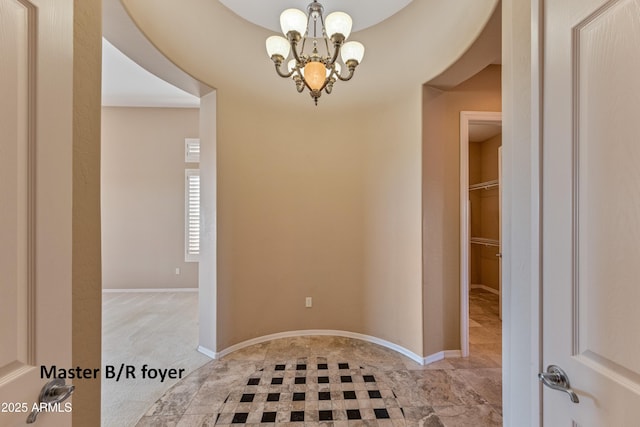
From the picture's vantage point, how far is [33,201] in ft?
2.30

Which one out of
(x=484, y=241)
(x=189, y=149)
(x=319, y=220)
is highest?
(x=189, y=149)

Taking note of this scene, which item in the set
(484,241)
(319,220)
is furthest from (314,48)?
(484,241)

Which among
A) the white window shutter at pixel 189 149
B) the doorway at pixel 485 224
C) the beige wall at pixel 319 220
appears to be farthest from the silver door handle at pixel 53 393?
the white window shutter at pixel 189 149

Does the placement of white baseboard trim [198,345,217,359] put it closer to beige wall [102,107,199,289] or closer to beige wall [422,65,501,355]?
beige wall [422,65,501,355]

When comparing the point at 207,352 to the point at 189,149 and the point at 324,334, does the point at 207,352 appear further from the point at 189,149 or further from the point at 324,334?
the point at 189,149

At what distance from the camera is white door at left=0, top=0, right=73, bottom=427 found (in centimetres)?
64

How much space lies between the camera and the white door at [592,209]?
2.07 feet

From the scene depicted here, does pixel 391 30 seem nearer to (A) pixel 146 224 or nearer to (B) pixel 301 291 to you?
(B) pixel 301 291

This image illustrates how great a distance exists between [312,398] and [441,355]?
1.41 metres

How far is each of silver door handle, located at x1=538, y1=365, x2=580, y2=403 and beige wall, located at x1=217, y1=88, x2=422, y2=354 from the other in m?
1.82

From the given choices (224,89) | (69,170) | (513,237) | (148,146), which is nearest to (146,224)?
(148,146)

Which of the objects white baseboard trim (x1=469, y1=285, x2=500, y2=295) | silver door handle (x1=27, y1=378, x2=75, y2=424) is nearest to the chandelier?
silver door handle (x1=27, y1=378, x2=75, y2=424)

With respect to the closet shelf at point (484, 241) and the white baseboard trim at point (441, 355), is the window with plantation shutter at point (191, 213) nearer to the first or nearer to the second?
the white baseboard trim at point (441, 355)

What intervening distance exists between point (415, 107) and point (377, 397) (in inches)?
103
